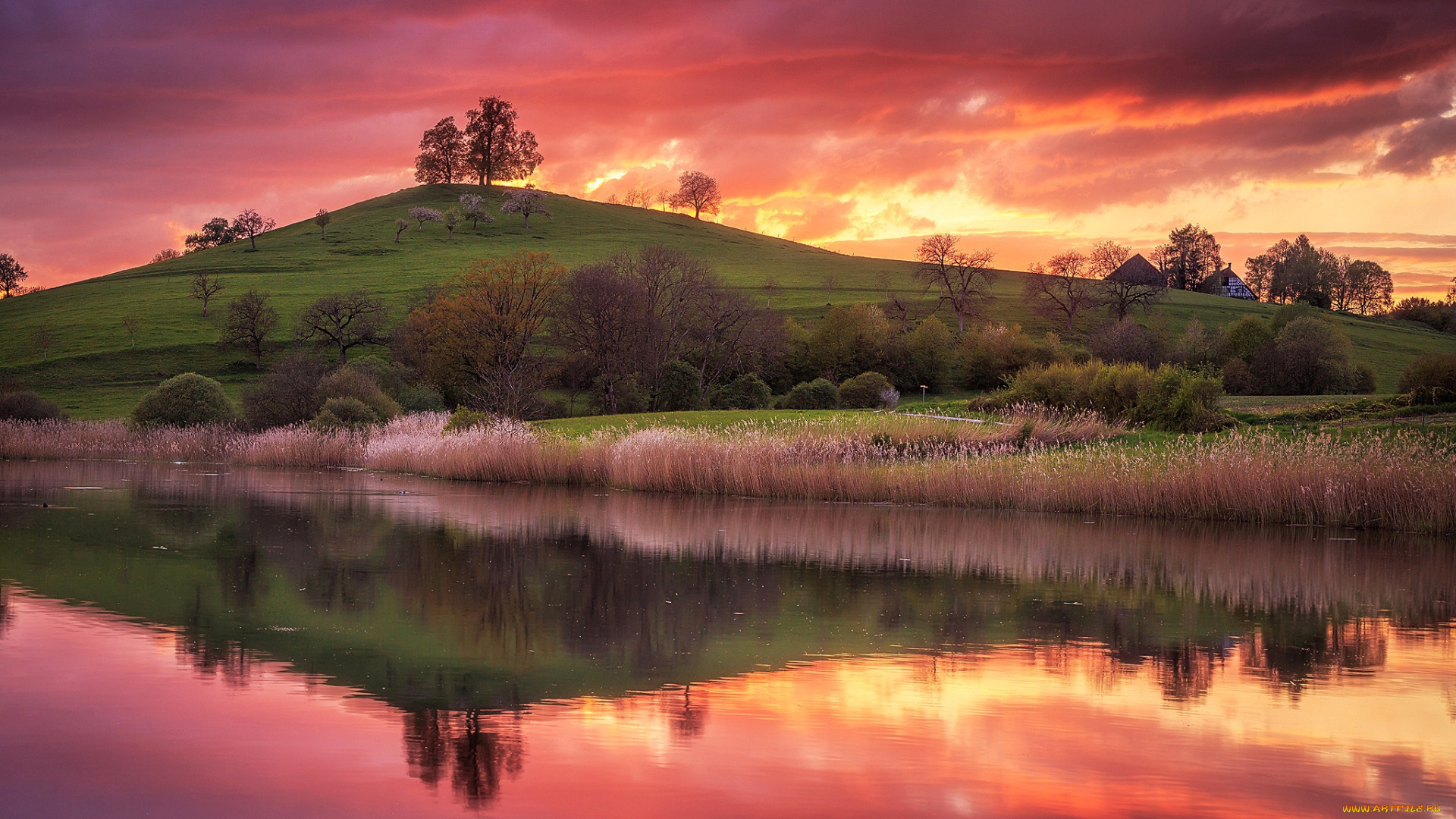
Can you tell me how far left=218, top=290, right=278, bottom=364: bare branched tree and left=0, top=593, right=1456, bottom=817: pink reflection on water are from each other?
73935 mm

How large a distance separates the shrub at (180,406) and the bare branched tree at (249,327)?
33.9 metres

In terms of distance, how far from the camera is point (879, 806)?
5793 millimetres

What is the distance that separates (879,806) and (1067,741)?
75.8 inches

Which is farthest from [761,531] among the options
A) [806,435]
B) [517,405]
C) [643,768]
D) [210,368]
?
[210,368]

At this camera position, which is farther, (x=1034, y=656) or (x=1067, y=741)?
(x=1034, y=656)

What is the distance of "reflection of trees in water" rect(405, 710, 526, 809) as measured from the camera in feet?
19.9

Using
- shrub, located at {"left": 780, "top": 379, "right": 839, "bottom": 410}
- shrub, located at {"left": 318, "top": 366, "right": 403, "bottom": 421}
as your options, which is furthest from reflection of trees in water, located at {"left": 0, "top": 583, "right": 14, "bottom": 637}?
shrub, located at {"left": 780, "top": 379, "right": 839, "bottom": 410}

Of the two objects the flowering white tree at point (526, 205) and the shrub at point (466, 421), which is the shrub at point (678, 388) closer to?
the shrub at point (466, 421)

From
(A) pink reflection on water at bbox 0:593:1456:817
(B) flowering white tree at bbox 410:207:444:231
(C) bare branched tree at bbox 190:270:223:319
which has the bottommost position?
(A) pink reflection on water at bbox 0:593:1456:817

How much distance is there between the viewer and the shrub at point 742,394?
6300 centimetres

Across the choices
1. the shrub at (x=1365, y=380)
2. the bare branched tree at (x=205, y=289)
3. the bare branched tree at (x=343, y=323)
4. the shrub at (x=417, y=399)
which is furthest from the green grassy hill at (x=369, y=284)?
the shrub at (x=417, y=399)

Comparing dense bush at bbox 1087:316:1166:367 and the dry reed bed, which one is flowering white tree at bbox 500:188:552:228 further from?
the dry reed bed

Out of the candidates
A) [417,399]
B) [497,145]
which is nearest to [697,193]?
[497,145]

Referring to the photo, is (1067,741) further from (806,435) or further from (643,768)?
(806,435)
